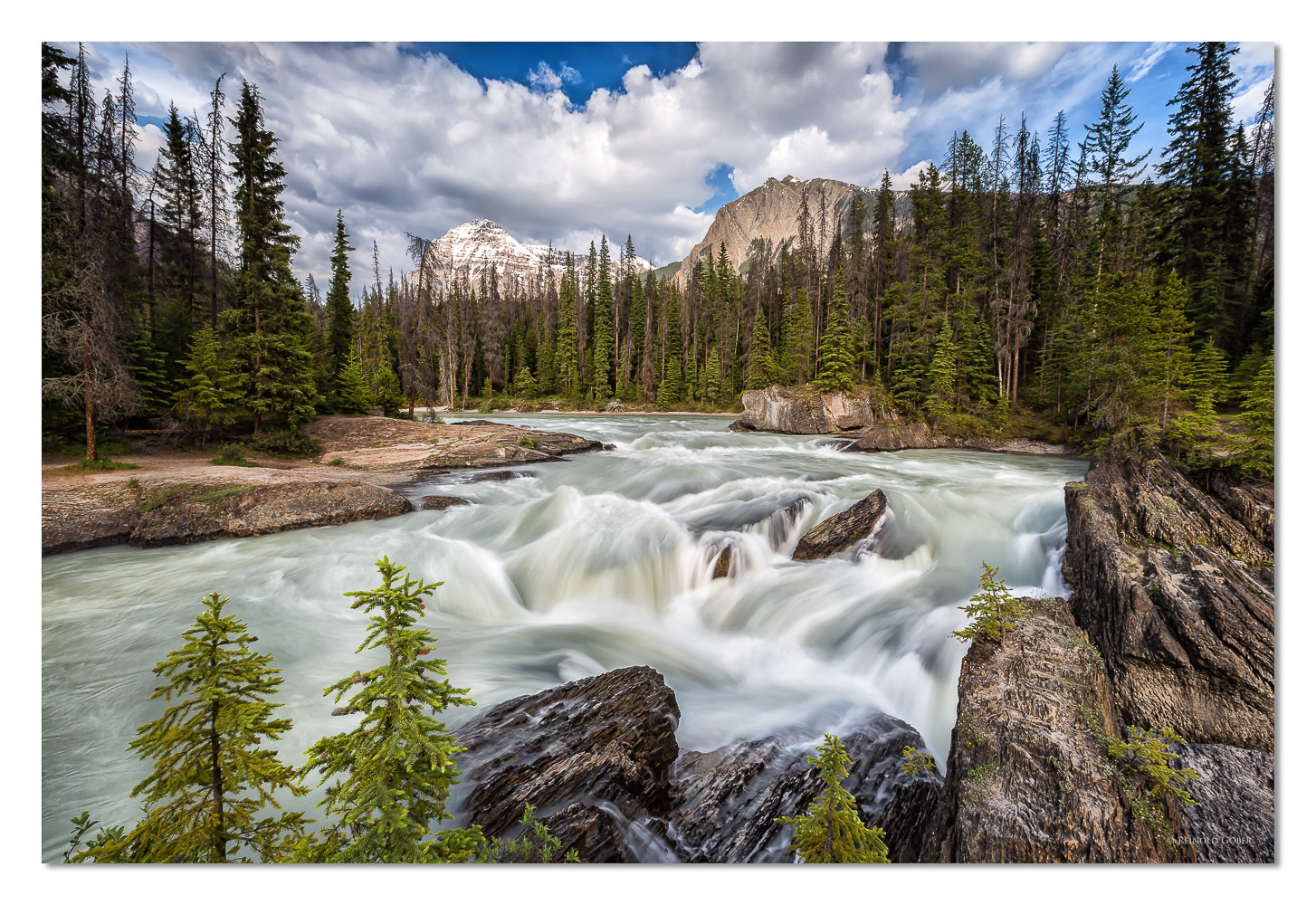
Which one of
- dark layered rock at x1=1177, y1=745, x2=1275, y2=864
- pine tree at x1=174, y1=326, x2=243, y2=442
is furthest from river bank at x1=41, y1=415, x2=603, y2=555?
dark layered rock at x1=1177, y1=745, x2=1275, y2=864

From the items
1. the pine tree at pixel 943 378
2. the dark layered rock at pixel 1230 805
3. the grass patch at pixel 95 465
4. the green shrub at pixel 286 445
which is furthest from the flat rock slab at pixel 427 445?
the pine tree at pixel 943 378

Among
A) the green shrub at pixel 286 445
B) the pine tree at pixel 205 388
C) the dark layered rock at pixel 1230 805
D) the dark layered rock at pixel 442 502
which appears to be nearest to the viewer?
the dark layered rock at pixel 1230 805

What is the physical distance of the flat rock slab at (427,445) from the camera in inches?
526

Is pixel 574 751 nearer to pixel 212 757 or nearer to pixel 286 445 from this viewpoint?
pixel 212 757

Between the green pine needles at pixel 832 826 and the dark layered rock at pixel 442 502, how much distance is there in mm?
9377

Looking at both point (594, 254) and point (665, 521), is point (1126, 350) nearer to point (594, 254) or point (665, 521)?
point (665, 521)

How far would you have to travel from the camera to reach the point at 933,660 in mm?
5484

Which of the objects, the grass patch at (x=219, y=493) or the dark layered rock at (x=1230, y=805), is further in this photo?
the grass patch at (x=219, y=493)

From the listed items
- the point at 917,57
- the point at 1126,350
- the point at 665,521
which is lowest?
the point at 665,521

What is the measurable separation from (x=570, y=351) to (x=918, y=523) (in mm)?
43634

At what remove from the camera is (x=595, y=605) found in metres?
7.27

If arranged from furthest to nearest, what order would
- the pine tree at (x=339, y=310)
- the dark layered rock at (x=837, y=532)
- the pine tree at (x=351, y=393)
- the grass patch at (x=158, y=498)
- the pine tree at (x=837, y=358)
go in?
1. the pine tree at (x=837, y=358)
2. the pine tree at (x=339, y=310)
3. the pine tree at (x=351, y=393)
4. the dark layered rock at (x=837, y=532)
5. the grass patch at (x=158, y=498)

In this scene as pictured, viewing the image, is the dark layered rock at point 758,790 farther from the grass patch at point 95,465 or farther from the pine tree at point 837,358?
the pine tree at point 837,358
